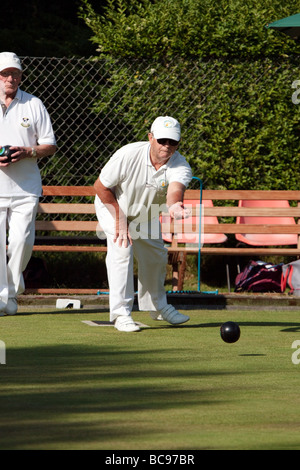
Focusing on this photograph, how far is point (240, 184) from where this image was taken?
10.6m

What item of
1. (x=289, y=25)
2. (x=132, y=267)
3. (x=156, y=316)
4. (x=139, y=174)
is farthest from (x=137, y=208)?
(x=289, y=25)

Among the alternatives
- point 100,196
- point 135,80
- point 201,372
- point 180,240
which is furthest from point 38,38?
point 201,372

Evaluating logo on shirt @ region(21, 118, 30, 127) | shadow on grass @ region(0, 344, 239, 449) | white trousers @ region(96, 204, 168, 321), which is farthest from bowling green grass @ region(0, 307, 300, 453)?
logo on shirt @ region(21, 118, 30, 127)

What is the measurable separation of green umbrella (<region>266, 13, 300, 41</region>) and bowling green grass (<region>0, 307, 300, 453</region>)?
3.61 metres

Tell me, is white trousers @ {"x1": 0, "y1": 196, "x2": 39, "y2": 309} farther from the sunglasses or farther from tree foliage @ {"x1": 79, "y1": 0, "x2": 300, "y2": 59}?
tree foliage @ {"x1": 79, "y1": 0, "x2": 300, "y2": 59}

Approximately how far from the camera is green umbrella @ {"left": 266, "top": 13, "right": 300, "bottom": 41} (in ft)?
31.3

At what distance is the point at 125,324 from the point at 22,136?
5.92ft

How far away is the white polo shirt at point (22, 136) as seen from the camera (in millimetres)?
7535

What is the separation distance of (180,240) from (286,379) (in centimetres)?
517

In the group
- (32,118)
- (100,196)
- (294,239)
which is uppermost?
(32,118)

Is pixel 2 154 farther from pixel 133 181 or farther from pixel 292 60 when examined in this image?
pixel 292 60

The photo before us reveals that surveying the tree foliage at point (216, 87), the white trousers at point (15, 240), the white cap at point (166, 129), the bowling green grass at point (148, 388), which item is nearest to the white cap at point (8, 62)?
the white trousers at point (15, 240)

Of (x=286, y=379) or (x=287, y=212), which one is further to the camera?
(x=287, y=212)

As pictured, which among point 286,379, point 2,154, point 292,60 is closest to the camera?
point 286,379
